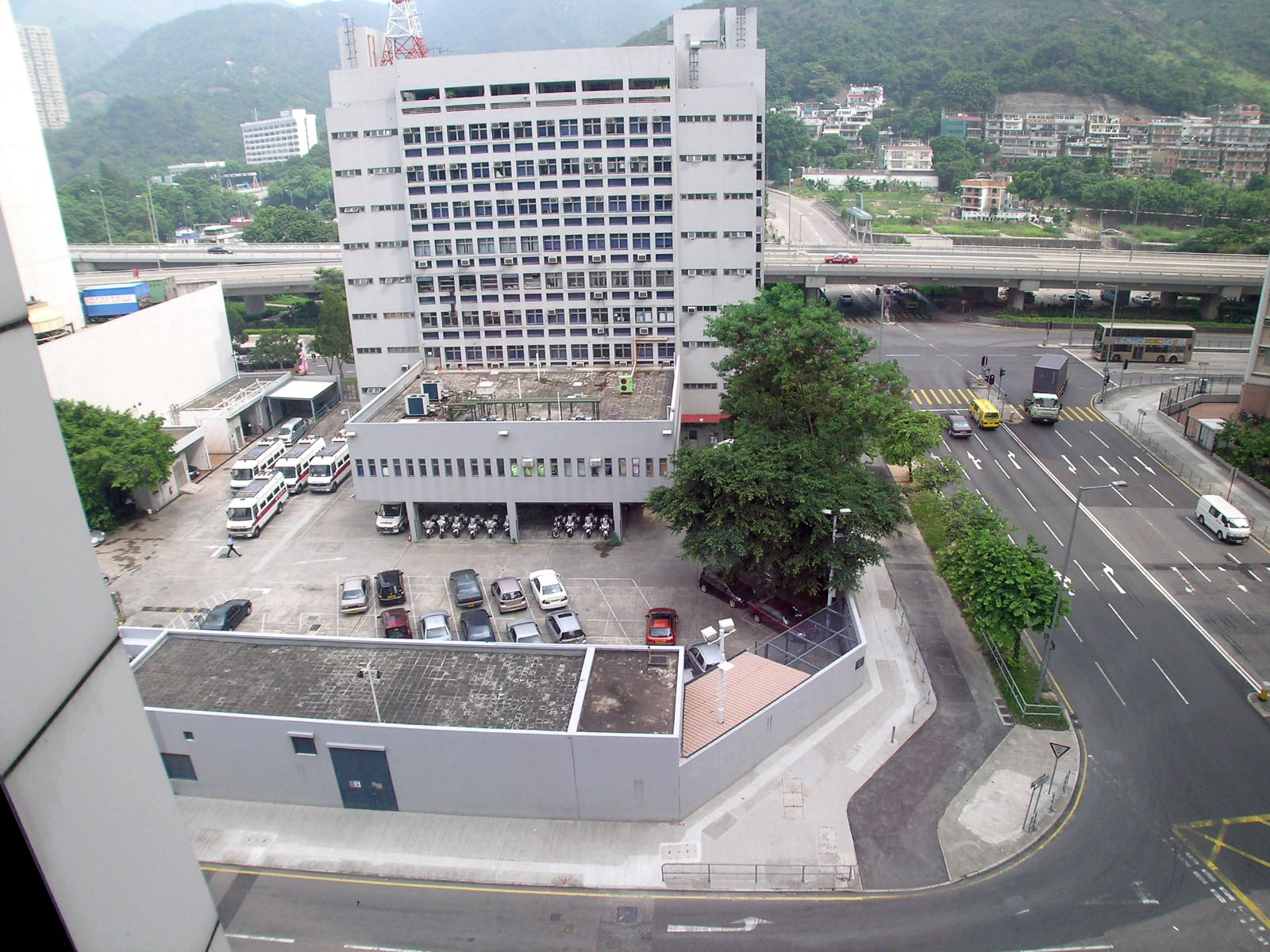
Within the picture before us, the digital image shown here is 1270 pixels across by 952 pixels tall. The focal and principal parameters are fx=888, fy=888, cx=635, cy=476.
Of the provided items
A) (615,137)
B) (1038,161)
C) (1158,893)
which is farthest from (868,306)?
(1038,161)

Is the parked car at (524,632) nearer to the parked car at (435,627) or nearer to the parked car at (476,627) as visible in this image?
the parked car at (476,627)

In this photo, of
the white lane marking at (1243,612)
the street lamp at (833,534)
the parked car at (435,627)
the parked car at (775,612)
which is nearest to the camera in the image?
the street lamp at (833,534)

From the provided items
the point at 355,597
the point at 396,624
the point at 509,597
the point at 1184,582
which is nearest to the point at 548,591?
the point at 509,597

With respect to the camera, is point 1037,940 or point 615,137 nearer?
point 1037,940

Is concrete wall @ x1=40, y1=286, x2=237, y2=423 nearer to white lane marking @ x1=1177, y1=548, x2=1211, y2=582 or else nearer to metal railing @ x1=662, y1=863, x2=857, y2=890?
metal railing @ x1=662, y1=863, x2=857, y2=890

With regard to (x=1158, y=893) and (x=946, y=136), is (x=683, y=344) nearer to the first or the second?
(x=1158, y=893)

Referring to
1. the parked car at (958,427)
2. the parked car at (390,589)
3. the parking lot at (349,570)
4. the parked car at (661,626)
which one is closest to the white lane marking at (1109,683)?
the parking lot at (349,570)
